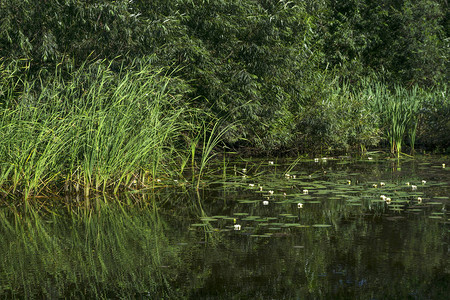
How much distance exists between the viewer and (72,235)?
6453mm

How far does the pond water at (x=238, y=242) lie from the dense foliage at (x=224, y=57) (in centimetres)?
253

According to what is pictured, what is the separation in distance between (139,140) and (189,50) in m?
2.92

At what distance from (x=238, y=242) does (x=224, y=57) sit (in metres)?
7.39

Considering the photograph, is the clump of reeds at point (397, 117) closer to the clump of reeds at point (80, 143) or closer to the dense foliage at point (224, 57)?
the dense foliage at point (224, 57)

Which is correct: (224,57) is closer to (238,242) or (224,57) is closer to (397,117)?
(397,117)

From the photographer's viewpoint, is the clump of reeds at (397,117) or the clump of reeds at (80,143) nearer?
the clump of reeds at (80,143)

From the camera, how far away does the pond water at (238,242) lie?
4.62m

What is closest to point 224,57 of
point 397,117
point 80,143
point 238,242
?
point 397,117

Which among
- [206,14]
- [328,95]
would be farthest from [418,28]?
[206,14]

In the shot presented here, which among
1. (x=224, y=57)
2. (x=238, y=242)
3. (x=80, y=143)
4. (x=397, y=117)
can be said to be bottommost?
(x=238, y=242)

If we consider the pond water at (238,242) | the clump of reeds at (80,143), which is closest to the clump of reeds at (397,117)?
the pond water at (238,242)

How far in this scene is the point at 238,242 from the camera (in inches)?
234

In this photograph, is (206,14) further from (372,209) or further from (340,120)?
(372,209)

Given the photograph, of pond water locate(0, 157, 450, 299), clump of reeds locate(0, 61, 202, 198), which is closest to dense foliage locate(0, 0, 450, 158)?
clump of reeds locate(0, 61, 202, 198)
